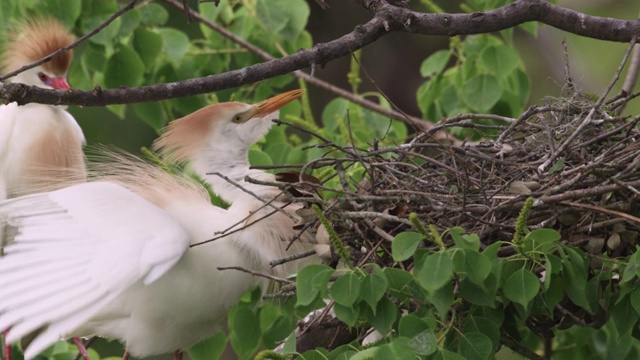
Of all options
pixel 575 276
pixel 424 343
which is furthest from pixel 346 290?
pixel 575 276

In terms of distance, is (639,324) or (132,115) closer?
(639,324)

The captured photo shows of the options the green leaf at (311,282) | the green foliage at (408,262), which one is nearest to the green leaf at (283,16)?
the green foliage at (408,262)

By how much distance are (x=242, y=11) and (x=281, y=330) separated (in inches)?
→ 48.6

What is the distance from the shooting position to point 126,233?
2344 mm

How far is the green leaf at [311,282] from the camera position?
1.93m

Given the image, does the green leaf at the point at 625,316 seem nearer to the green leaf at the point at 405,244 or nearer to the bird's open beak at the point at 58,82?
the green leaf at the point at 405,244

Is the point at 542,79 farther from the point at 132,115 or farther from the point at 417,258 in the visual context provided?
the point at 417,258

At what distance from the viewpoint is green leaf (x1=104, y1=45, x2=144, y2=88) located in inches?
134

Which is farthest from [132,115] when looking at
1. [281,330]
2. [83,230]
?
[83,230]

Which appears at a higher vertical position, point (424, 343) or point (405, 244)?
point (405, 244)

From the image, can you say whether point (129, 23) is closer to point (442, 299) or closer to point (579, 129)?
point (579, 129)

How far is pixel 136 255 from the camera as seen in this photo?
2285mm

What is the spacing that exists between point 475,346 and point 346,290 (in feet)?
0.78

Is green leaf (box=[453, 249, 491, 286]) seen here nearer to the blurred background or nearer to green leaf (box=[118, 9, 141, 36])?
green leaf (box=[118, 9, 141, 36])
